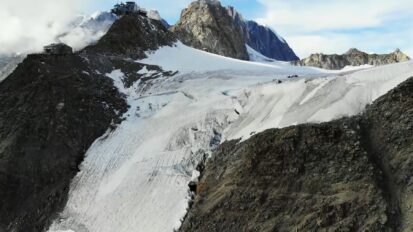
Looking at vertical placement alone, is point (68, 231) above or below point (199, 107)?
below

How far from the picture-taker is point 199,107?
2445cm

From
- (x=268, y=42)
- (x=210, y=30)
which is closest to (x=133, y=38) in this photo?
(x=210, y=30)

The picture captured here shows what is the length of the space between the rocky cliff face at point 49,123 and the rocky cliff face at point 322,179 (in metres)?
6.64

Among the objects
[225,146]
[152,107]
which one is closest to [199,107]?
[152,107]

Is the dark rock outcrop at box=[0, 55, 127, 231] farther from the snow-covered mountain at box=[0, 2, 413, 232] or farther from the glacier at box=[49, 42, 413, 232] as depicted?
the glacier at box=[49, 42, 413, 232]

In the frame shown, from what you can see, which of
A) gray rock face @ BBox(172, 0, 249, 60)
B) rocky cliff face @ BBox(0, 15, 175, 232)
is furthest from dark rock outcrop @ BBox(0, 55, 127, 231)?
gray rock face @ BBox(172, 0, 249, 60)

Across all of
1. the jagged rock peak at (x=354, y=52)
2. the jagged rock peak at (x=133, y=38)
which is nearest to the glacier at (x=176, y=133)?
the jagged rock peak at (x=133, y=38)

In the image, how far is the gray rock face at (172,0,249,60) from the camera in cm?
7556

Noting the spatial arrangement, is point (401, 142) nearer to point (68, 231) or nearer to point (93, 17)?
point (68, 231)

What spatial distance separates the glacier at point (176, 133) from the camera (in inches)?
724

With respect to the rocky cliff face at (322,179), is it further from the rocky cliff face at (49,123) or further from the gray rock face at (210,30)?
the gray rock face at (210,30)

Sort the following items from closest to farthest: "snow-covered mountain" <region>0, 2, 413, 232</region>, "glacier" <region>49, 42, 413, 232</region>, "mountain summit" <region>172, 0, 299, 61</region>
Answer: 1. "glacier" <region>49, 42, 413, 232</region>
2. "snow-covered mountain" <region>0, 2, 413, 232</region>
3. "mountain summit" <region>172, 0, 299, 61</region>

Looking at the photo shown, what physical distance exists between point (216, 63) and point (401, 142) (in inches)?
731

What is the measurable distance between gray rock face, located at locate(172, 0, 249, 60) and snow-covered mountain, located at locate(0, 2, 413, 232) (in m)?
44.9
